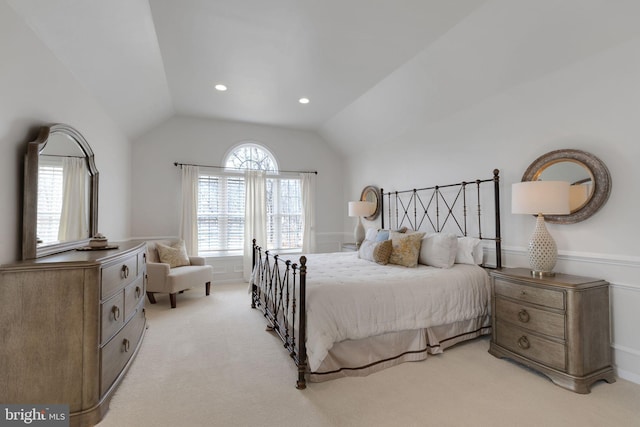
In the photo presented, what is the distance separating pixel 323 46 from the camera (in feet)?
10.8

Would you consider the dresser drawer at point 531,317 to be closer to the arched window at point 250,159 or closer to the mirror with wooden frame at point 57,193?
the mirror with wooden frame at point 57,193

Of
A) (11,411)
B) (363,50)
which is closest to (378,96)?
(363,50)

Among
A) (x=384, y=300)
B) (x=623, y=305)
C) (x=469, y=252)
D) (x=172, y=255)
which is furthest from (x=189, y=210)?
(x=623, y=305)

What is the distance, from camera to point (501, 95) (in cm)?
336

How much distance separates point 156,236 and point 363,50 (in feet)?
15.0

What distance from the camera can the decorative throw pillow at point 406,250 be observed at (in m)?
3.39

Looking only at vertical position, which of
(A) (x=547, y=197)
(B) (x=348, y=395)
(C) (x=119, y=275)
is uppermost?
(A) (x=547, y=197)

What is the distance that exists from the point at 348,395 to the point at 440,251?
1877 millimetres

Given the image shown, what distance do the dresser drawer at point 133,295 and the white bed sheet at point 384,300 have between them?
1536mm

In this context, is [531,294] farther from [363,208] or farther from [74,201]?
[74,201]

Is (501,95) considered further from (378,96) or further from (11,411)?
(11,411)

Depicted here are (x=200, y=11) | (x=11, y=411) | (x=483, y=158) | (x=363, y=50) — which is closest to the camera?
(x=11, y=411)

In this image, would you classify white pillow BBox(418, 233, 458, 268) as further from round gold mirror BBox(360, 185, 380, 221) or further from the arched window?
the arched window

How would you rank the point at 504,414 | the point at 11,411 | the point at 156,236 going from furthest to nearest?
the point at 156,236
the point at 504,414
the point at 11,411
